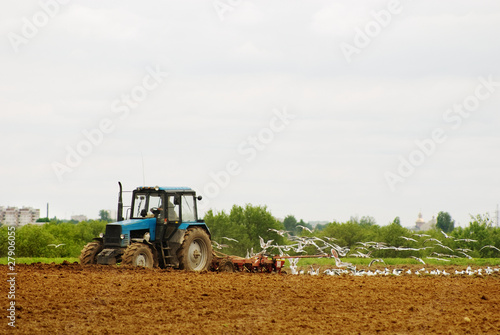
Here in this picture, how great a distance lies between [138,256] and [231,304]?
529cm

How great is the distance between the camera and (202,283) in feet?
51.8

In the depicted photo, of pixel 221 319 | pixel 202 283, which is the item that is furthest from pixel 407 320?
pixel 202 283

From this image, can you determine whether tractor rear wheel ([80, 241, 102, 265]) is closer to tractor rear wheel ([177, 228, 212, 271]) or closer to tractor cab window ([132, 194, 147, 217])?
tractor cab window ([132, 194, 147, 217])

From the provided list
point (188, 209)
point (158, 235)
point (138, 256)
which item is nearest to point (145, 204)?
point (158, 235)

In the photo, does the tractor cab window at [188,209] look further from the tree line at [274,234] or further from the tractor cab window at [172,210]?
the tree line at [274,234]

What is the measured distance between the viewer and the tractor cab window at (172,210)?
64.6 feet

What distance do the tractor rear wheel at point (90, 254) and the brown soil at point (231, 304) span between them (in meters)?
0.71

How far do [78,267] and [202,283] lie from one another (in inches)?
168

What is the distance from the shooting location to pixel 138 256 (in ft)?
59.1

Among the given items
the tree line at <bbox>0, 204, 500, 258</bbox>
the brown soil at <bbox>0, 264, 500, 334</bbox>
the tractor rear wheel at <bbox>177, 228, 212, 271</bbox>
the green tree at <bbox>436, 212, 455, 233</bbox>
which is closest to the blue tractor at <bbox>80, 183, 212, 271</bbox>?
the tractor rear wheel at <bbox>177, 228, 212, 271</bbox>

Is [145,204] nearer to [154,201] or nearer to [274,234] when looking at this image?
[154,201]

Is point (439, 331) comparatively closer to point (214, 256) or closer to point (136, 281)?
point (136, 281)

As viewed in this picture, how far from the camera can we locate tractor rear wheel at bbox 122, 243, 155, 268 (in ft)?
57.9

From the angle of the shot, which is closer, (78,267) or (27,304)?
(27,304)
